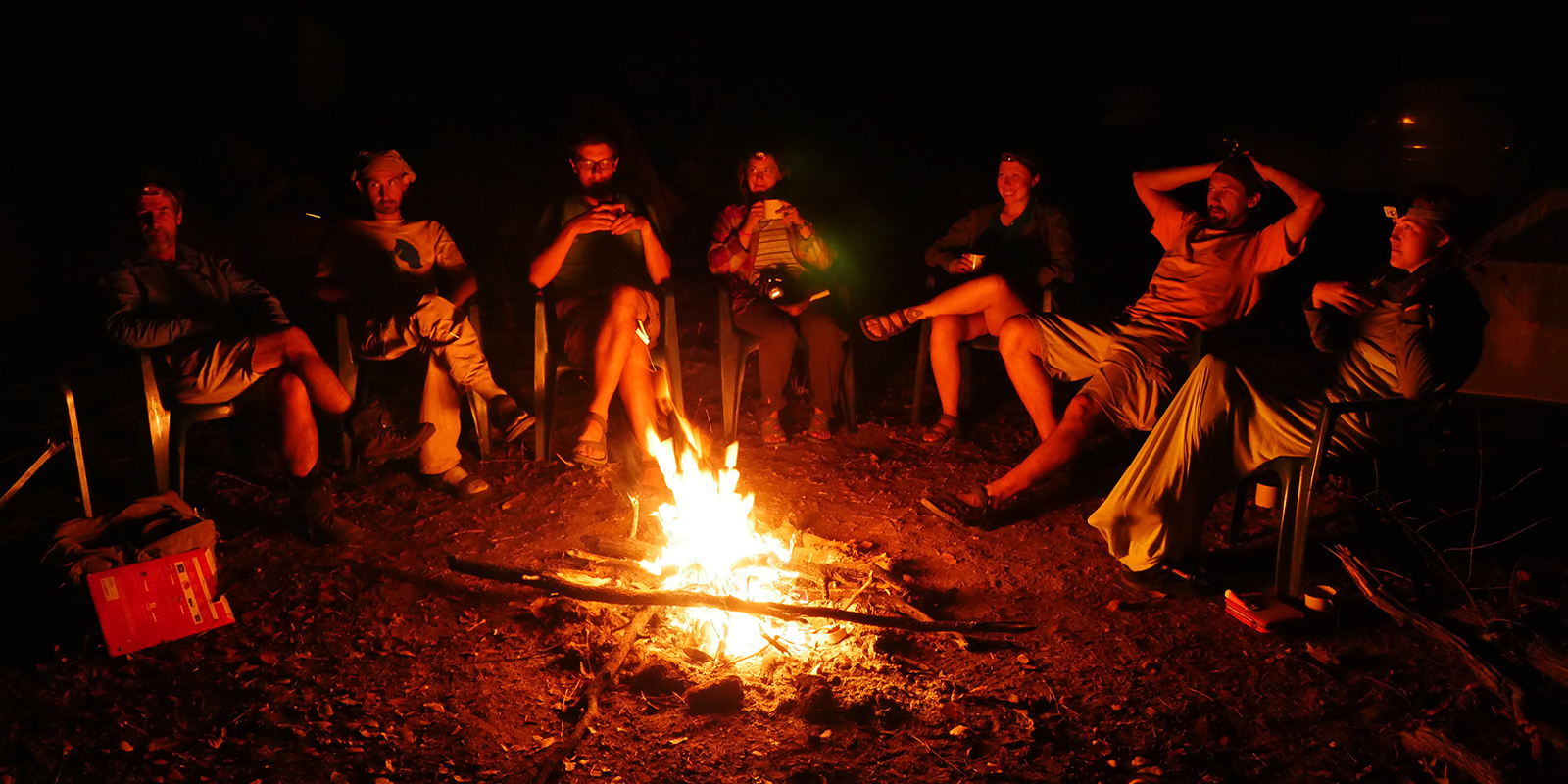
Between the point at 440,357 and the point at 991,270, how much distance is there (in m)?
3.00

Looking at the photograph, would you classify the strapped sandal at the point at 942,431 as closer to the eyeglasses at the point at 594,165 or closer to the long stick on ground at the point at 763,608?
the long stick on ground at the point at 763,608

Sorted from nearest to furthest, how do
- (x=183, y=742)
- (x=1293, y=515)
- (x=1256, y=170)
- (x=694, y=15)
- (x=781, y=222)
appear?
(x=183, y=742) → (x=1293, y=515) → (x=1256, y=170) → (x=781, y=222) → (x=694, y=15)

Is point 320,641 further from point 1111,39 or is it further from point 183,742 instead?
point 1111,39

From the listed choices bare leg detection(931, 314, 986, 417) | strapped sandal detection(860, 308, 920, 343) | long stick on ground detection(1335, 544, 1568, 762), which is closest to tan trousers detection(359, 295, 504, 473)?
strapped sandal detection(860, 308, 920, 343)

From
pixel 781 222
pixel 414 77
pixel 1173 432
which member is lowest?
pixel 1173 432

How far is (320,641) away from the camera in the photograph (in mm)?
3320

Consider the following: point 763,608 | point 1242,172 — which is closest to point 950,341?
point 1242,172

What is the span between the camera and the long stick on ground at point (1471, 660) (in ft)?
8.30

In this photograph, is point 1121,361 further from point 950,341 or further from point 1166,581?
point 950,341

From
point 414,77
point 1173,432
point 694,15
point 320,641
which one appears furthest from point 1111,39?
point 320,641

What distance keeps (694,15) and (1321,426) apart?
31.2ft

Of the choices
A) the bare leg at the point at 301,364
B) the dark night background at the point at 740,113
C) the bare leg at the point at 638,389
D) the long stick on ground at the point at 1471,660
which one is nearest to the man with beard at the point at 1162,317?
Answer: the long stick on ground at the point at 1471,660

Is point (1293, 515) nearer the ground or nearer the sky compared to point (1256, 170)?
nearer the ground

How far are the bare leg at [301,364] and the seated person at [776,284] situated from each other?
81.3 inches
